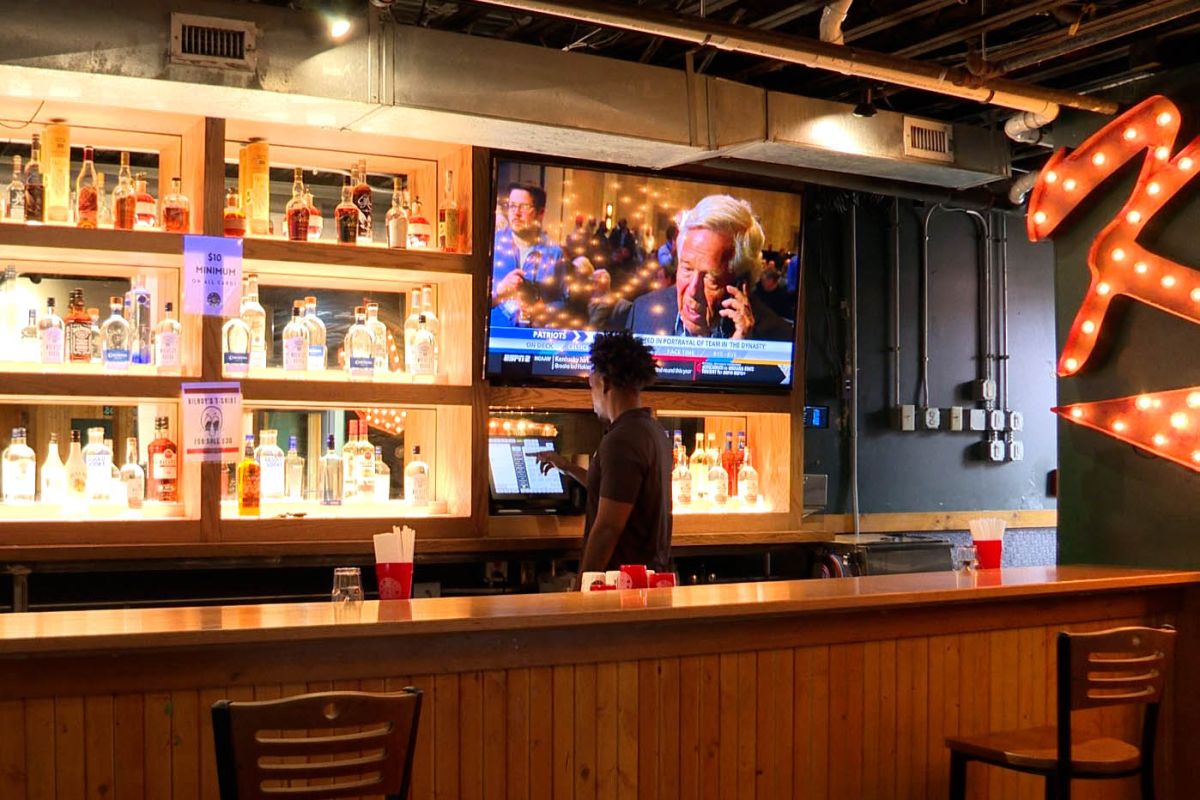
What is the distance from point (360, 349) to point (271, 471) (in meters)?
0.55

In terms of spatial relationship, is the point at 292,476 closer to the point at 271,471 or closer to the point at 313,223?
the point at 271,471

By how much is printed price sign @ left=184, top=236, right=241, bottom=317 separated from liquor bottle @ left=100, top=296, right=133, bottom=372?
0.92 feet

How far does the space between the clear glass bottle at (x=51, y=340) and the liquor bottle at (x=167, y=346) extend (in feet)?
1.01

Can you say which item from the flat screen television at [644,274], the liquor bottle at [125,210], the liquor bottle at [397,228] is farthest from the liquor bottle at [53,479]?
the flat screen television at [644,274]

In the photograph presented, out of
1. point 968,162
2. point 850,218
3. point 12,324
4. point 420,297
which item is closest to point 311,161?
point 420,297

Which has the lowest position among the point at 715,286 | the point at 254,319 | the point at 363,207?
the point at 254,319

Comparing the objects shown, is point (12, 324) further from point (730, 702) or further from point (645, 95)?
point (730, 702)

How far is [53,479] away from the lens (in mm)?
4414

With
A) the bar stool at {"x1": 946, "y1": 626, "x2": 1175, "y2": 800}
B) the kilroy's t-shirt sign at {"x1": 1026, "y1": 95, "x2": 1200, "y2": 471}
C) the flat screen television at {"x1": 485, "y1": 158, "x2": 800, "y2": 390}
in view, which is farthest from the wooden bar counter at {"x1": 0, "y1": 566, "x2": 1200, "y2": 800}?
the flat screen television at {"x1": 485, "y1": 158, "x2": 800, "y2": 390}

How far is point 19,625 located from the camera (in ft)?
8.59

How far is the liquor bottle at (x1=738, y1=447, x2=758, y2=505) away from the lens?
5754 mm

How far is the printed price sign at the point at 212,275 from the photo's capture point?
4.41m

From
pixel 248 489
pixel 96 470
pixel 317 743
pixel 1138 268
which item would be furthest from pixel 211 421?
pixel 1138 268

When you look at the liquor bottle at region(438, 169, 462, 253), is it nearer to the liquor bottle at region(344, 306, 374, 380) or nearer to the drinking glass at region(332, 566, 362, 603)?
the liquor bottle at region(344, 306, 374, 380)
